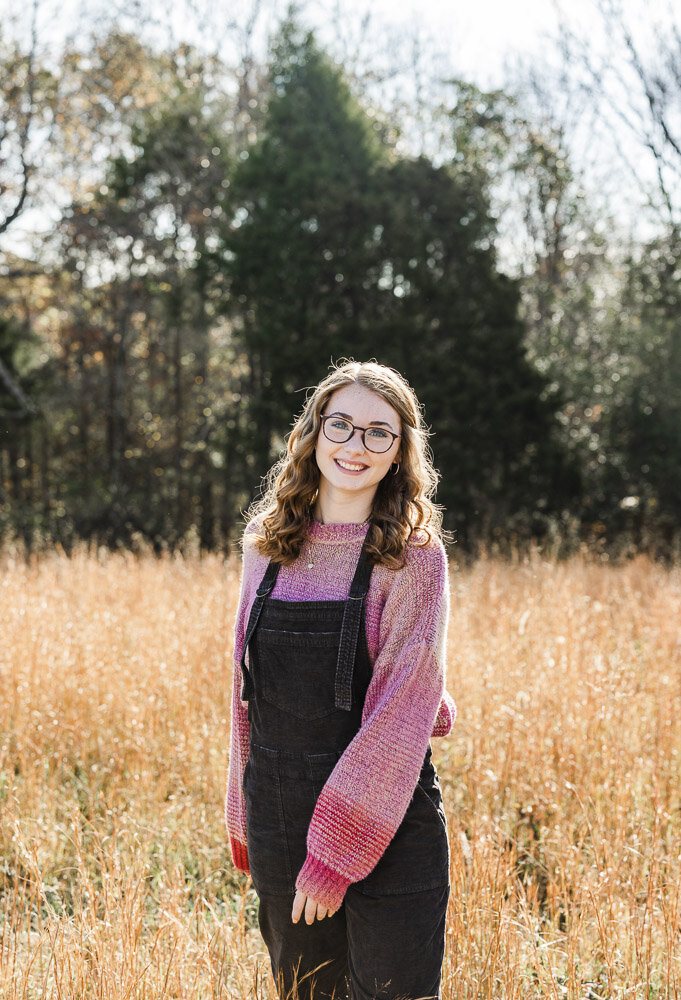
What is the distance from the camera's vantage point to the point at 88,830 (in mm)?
3131

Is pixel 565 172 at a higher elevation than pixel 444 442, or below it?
higher

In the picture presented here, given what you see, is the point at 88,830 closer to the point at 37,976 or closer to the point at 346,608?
the point at 37,976

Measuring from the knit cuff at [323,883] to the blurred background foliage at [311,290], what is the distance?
6634mm

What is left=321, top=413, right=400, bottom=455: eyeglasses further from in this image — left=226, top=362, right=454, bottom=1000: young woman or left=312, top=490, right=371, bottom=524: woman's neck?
left=312, top=490, right=371, bottom=524: woman's neck

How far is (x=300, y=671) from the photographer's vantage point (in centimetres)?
167

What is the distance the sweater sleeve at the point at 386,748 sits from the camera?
1.53 metres

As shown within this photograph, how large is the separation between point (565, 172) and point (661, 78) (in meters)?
2.00

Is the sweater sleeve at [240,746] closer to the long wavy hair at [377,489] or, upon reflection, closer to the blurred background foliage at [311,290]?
the long wavy hair at [377,489]

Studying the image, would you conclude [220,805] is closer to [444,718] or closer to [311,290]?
[444,718]

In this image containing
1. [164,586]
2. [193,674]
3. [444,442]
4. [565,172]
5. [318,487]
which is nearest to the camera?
[318,487]

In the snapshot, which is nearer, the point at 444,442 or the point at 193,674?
the point at 193,674

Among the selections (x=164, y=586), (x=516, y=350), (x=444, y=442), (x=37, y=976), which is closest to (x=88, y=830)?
(x=37, y=976)

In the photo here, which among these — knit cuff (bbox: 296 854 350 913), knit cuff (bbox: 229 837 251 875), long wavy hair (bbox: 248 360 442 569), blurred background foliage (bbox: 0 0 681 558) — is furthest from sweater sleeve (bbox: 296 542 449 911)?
blurred background foliage (bbox: 0 0 681 558)

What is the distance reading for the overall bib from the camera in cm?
159
